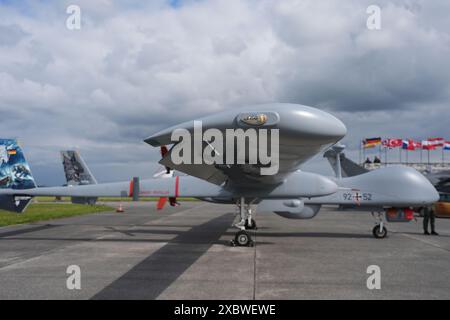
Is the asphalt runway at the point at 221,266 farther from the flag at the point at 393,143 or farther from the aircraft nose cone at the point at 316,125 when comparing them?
the flag at the point at 393,143

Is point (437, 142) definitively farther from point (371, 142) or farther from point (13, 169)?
point (13, 169)

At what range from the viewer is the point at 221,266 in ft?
24.6

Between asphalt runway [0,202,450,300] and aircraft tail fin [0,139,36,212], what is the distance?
1.09 meters

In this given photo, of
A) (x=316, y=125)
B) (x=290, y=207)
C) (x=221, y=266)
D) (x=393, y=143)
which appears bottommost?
(x=221, y=266)

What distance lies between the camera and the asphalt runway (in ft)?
18.7

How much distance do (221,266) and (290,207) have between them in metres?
4.54

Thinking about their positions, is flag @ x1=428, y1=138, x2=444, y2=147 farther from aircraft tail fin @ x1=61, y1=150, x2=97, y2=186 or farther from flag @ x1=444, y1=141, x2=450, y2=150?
aircraft tail fin @ x1=61, y1=150, x2=97, y2=186

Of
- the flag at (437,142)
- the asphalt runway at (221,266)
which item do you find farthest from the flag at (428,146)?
the asphalt runway at (221,266)

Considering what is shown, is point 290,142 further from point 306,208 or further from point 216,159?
point 306,208

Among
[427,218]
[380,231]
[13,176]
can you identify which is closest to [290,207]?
[380,231]

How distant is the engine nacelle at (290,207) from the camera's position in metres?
11.0

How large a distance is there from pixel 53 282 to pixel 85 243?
4.64m

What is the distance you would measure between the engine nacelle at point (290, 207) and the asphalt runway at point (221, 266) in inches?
31.4

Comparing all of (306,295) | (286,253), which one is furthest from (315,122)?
(286,253)
